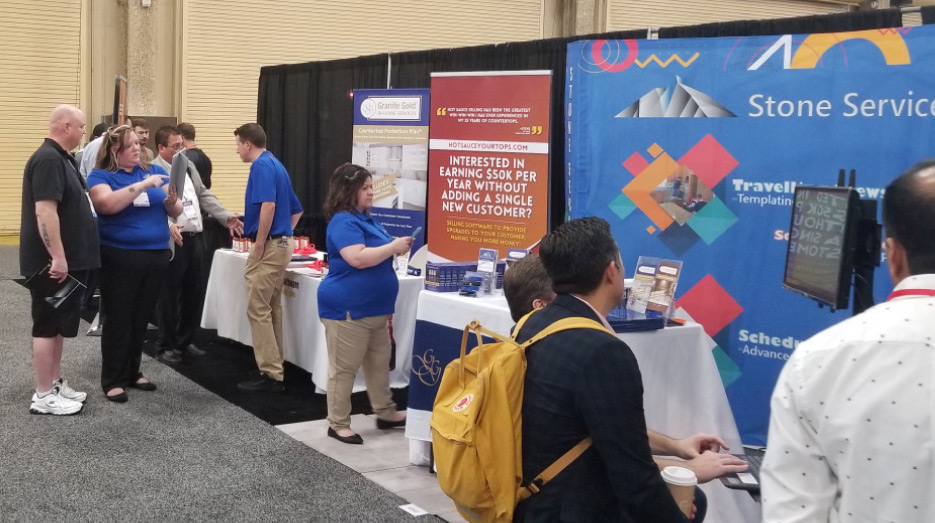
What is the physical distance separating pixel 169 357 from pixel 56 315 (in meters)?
1.41

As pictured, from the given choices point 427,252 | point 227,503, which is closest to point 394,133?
point 427,252

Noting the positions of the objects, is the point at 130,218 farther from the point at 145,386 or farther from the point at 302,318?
the point at 302,318

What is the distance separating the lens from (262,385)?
522 centimetres

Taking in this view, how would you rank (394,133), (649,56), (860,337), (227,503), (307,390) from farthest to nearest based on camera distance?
(394,133) → (307,390) → (649,56) → (227,503) → (860,337)

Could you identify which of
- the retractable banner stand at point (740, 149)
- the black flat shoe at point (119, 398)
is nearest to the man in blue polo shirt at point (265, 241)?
the black flat shoe at point (119, 398)

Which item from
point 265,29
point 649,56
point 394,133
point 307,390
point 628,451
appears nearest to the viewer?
point 628,451

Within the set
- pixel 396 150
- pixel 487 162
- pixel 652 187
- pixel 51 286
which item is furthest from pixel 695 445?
pixel 396 150

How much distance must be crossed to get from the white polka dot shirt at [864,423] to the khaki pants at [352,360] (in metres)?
3.12

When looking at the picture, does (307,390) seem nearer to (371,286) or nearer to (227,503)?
(371,286)

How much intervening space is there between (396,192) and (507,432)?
392 cm

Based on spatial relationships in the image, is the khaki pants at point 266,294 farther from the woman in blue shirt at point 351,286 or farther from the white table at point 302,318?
the woman in blue shirt at point 351,286

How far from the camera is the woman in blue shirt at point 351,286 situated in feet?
13.4

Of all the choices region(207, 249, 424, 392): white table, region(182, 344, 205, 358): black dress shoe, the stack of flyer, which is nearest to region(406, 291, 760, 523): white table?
the stack of flyer

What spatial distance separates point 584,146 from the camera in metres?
4.23
